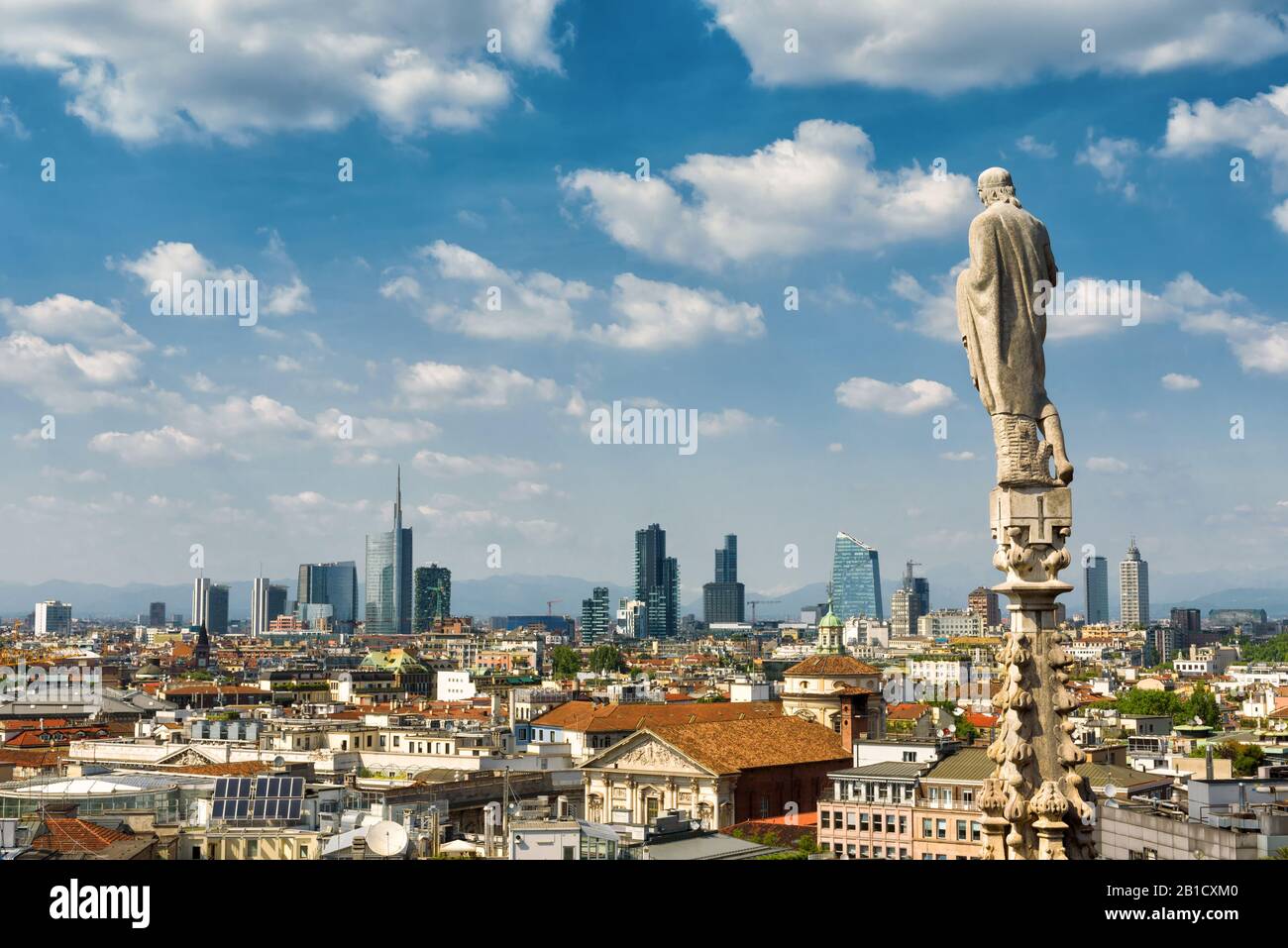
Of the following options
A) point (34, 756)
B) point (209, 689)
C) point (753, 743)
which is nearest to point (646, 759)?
point (753, 743)

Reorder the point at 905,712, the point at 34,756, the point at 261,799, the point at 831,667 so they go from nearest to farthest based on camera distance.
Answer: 1. the point at 261,799
2. the point at 34,756
3. the point at 831,667
4. the point at 905,712

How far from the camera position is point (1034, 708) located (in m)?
7.80

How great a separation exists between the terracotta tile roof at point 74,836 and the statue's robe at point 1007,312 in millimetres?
26826

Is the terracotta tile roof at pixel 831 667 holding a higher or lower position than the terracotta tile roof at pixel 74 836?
higher

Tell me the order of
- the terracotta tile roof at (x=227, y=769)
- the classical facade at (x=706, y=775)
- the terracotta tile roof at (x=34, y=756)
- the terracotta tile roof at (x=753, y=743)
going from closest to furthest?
the terracotta tile roof at (x=227, y=769) → the classical facade at (x=706, y=775) → the terracotta tile roof at (x=753, y=743) → the terracotta tile roof at (x=34, y=756)

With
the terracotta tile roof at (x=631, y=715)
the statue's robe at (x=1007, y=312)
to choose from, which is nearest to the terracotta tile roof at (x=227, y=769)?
the terracotta tile roof at (x=631, y=715)

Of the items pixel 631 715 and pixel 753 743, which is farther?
pixel 631 715

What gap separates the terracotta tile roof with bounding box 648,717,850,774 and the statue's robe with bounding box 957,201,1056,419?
54.2 m

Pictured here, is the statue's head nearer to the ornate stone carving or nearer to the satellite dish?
the satellite dish

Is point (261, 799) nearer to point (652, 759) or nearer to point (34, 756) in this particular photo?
point (652, 759)

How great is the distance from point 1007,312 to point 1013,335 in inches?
5.1

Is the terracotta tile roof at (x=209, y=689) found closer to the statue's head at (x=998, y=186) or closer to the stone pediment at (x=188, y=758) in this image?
the stone pediment at (x=188, y=758)

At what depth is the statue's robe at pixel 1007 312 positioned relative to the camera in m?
8.04
